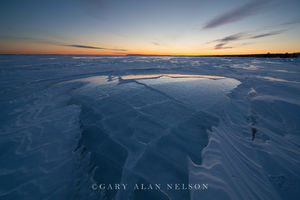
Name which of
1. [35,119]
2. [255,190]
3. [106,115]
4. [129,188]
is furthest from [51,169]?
[255,190]

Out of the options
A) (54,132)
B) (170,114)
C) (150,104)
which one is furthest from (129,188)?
(150,104)

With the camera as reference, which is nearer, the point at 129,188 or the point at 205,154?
the point at 129,188

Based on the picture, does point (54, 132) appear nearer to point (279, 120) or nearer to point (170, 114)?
point (170, 114)

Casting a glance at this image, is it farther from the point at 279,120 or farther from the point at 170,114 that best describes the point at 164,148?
the point at 279,120

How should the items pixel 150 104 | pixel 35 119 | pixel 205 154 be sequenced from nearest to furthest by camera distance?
pixel 205 154, pixel 35 119, pixel 150 104

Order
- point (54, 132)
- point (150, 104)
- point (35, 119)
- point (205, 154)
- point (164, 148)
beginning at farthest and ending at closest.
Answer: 1. point (150, 104)
2. point (35, 119)
3. point (54, 132)
4. point (164, 148)
5. point (205, 154)

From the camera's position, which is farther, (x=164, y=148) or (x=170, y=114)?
(x=170, y=114)

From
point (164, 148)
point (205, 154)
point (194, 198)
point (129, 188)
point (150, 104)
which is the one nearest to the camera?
point (194, 198)

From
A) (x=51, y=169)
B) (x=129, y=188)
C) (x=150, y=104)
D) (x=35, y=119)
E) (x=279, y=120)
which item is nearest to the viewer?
(x=129, y=188)

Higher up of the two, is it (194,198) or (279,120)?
(279,120)
